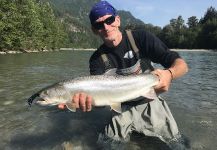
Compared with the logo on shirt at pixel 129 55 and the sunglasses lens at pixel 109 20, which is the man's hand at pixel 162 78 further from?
the sunglasses lens at pixel 109 20

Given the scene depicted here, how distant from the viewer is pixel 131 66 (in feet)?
21.4

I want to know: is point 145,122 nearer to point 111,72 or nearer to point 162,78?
point 162,78

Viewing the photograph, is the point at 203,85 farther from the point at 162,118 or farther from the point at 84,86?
the point at 84,86

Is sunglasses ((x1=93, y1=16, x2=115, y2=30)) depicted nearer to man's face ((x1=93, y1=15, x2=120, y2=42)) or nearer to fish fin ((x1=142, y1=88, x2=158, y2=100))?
man's face ((x1=93, y1=15, x2=120, y2=42))

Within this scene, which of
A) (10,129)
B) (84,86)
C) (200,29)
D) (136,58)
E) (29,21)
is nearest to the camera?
(84,86)

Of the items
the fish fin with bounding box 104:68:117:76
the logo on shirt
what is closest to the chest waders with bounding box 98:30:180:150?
the logo on shirt

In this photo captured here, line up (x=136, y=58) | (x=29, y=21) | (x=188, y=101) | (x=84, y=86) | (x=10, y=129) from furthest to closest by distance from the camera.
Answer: (x=29, y=21) → (x=188, y=101) → (x=10, y=129) → (x=136, y=58) → (x=84, y=86)

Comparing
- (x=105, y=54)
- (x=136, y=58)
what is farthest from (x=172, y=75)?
(x=105, y=54)

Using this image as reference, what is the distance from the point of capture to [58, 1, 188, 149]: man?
594 centimetres

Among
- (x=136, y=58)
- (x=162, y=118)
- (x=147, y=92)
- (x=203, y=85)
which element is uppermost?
(x=136, y=58)

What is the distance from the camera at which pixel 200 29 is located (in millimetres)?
122375

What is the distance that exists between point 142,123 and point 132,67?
1.33 meters

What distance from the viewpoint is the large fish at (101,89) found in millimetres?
5375

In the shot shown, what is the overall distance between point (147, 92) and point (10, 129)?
14.1ft
